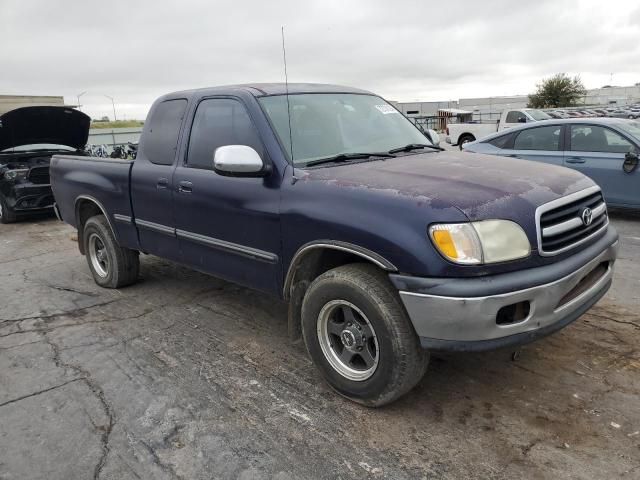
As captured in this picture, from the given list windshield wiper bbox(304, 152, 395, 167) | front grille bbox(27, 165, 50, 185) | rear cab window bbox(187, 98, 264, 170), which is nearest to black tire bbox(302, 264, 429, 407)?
windshield wiper bbox(304, 152, 395, 167)

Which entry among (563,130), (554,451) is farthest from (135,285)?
(563,130)

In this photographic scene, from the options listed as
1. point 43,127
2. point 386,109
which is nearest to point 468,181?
point 386,109

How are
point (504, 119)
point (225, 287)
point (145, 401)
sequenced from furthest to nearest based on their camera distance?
point (504, 119), point (225, 287), point (145, 401)

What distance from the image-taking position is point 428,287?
101 inches

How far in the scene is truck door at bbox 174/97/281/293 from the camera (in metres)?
3.43

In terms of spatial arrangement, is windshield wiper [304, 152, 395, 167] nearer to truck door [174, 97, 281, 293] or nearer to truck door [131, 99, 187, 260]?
truck door [174, 97, 281, 293]


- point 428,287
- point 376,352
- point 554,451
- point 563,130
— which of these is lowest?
point 554,451

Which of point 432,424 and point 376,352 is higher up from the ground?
point 376,352

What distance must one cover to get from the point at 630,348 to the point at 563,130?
5.28m

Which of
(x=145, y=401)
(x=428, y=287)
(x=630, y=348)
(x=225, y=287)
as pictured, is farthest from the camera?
(x=225, y=287)

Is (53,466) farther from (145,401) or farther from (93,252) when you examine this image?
(93,252)

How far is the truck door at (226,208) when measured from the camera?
3.43m

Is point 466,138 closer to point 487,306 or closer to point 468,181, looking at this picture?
point 468,181

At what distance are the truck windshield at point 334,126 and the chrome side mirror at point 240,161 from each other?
227mm
